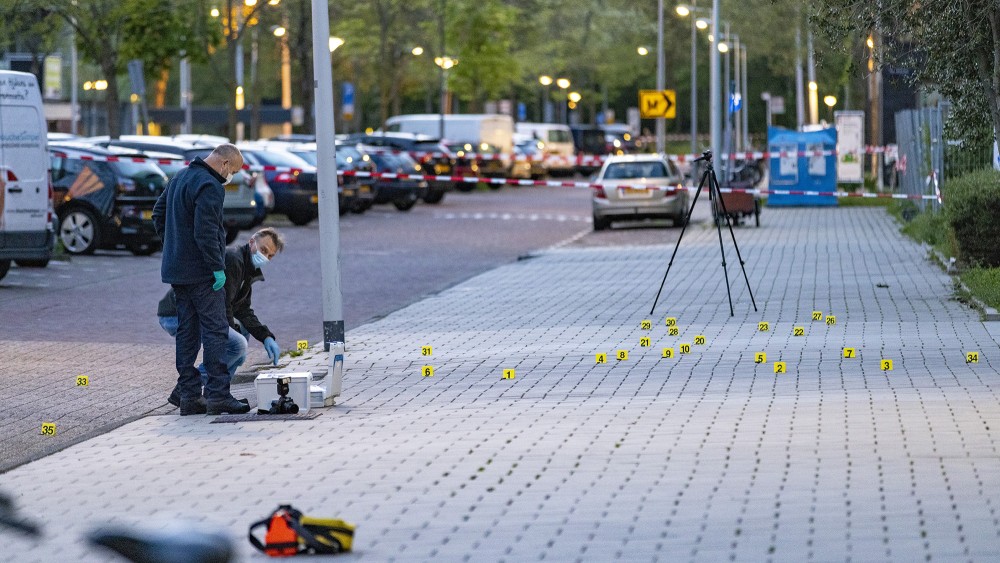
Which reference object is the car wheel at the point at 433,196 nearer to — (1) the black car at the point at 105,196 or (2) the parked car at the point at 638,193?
(2) the parked car at the point at 638,193

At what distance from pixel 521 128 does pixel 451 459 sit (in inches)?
2479

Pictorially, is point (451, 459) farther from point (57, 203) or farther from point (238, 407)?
point (57, 203)

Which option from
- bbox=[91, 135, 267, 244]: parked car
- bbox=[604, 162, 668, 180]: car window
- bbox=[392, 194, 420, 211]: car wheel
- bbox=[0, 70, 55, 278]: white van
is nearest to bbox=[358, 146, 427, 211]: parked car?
bbox=[392, 194, 420, 211]: car wheel

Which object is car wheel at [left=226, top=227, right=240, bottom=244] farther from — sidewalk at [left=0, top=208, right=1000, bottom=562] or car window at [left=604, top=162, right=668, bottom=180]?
sidewalk at [left=0, top=208, right=1000, bottom=562]

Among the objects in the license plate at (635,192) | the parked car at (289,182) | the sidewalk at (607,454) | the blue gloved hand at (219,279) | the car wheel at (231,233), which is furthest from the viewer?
the parked car at (289,182)

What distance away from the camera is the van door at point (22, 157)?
64.4ft

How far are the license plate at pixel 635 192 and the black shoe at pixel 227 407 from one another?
21998 millimetres

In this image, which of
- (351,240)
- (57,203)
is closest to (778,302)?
(57,203)

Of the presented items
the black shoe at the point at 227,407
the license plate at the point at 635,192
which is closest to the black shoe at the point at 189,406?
the black shoe at the point at 227,407

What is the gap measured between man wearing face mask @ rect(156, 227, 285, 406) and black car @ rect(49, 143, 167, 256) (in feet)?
43.2

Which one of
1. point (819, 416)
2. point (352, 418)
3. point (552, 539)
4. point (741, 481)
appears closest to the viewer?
point (552, 539)

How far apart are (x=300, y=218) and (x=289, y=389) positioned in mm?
24232

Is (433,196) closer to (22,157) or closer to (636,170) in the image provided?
(636,170)

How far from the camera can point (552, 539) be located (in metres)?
6.56
